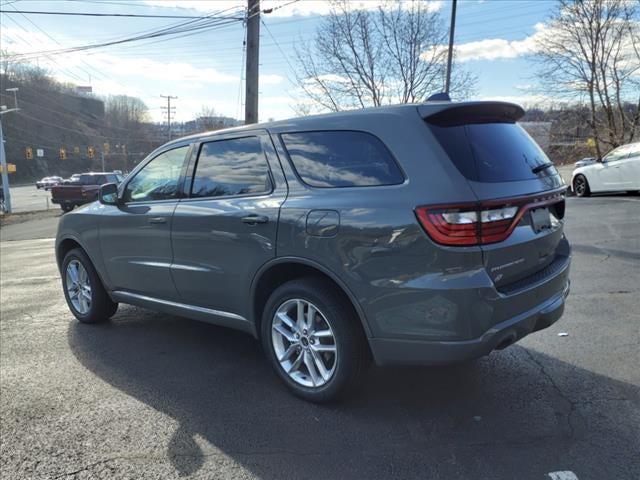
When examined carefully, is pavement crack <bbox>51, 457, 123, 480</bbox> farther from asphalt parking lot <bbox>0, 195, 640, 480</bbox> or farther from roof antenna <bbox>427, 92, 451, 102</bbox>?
roof antenna <bbox>427, 92, 451, 102</bbox>

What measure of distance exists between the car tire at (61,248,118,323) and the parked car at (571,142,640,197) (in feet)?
45.2

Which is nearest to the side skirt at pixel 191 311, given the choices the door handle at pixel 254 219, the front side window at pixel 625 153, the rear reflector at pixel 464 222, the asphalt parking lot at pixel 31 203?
the door handle at pixel 254 219

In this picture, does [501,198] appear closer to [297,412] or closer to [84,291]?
[297,412]

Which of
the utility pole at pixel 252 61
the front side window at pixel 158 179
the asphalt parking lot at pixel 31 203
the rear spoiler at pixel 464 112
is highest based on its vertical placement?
the utility pole at pixel 252 61

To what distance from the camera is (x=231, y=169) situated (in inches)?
151

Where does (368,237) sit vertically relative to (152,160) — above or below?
below

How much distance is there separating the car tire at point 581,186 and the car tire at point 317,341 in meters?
14.6

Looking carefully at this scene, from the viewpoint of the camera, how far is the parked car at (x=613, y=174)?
45.9 feet

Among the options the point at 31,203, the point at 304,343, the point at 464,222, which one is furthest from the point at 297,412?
the point at 31,203

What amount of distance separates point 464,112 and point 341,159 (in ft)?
2.54

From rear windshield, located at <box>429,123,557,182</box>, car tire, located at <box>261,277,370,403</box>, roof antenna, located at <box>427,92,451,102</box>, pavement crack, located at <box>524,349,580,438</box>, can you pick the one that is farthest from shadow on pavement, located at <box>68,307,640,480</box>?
roof antenna, located at <box>427,92,451,102</box>

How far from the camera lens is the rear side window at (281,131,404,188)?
9.90 ft

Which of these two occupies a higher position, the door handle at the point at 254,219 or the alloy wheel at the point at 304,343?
the door handle at the point at 254,219

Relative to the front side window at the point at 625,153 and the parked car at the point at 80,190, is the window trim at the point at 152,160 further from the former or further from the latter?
the parked car at the point at 80,190
